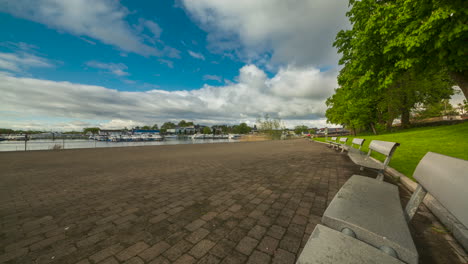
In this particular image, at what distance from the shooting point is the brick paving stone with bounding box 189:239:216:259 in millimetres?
1818

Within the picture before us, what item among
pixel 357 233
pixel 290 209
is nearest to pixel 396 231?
pixel 357 233

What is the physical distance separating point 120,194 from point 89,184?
1.54m

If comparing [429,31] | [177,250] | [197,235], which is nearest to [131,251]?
[177,250]

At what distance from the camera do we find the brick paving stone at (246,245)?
1.86 meters

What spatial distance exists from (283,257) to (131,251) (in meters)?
1.71

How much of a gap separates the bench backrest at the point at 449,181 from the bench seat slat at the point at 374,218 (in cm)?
30

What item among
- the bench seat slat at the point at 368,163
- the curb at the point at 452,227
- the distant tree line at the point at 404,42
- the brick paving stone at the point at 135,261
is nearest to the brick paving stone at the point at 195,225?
the brick paving stone at the point at 135,261

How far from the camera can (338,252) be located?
34.5 inches

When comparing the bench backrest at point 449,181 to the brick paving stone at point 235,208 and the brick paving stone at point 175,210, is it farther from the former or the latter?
the brick paving stone at point 175,210

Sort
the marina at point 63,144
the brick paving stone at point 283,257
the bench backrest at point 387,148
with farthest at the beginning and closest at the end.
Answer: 1. the marina at point 63,144
2. the bench backrest at point 387,148
3. the brick paving stone at point 283,257

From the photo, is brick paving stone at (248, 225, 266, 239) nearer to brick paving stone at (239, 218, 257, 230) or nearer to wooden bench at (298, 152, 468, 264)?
brick paving stone at (239, 218, 257, 230)

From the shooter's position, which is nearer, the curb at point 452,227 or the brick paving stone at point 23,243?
the curb at point 452,227

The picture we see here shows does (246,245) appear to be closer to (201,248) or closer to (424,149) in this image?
(201,248)

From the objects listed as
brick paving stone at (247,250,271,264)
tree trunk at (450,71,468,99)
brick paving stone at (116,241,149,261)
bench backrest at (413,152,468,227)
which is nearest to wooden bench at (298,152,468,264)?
bench backrest at (413,152,468,227)
